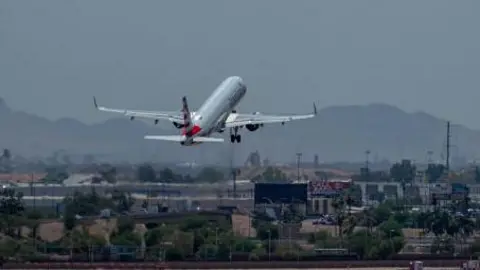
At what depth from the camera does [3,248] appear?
121125mm

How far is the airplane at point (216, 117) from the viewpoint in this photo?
118250mm

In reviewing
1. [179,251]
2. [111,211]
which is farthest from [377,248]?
[111,211]

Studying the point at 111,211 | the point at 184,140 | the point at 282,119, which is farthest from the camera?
the point at 111,211

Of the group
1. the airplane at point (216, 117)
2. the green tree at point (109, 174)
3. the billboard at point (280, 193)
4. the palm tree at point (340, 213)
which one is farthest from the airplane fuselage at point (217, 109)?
the billboard at point (280, 193)

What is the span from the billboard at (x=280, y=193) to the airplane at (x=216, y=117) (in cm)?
6241

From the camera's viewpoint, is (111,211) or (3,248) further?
(111,211)

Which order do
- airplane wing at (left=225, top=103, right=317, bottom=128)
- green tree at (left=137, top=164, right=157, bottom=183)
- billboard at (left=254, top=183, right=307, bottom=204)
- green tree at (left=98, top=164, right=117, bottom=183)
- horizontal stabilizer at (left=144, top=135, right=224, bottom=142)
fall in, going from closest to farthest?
1. horizontal stabilizer at (left=144, top=135, right=224, bottom=142)
2. airplane wing at (left=225, top=103, right=317, bottom=128)
3. green tree at (left=98, top=164, right=117, bottom=183)
4. green tree at (left=137, top=164, right=157, bottom=183)
5. billboard at (left=254, top=183, right=307, bottom=204)

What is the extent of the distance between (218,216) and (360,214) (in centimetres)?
1770

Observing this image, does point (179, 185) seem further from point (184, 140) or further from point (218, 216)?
point (184, 140)

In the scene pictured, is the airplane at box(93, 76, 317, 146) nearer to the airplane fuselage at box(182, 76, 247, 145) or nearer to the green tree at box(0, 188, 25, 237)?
the airplane fuselage at box(182, 76, 247, 145)

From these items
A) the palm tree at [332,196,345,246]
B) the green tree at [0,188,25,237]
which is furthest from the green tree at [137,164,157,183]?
the palm tree at [332,196,345,246]

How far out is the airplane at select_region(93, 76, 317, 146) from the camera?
388 ft

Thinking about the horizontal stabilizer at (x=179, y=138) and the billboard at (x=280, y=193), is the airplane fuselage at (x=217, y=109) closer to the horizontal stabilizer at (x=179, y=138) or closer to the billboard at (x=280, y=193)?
the horizontal stabilizer at (x=179, y=138)

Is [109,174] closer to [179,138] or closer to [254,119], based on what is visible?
[254,119]
